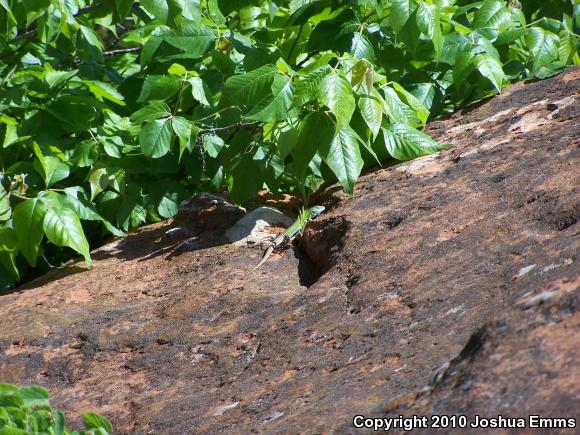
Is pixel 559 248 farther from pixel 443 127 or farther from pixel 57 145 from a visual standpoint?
pixel 57 145

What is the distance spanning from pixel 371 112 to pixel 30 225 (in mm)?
1296

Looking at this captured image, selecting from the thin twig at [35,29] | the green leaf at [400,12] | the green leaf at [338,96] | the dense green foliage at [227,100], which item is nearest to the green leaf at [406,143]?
the dense green foliage at [227,100]

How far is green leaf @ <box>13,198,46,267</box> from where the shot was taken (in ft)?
10.5

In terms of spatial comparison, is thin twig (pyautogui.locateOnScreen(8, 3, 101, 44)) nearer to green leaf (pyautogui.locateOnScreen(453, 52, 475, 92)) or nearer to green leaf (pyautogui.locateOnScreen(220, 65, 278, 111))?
green leaf (pyautogui.locateOnScreen(220, 65, 278, 111))

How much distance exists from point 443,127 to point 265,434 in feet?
6.80

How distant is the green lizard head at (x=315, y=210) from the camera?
3.16 m

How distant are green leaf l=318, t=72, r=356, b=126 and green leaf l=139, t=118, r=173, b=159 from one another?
681 mm

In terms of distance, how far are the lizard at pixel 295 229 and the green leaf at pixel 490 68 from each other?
0.89m

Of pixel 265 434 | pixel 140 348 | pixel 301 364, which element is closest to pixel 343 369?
pixel 301 364

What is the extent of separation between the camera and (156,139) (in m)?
3.21

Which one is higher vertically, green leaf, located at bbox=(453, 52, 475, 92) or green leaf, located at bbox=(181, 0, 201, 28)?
green leaf, located at bbox=(181, 0, 201, 28)

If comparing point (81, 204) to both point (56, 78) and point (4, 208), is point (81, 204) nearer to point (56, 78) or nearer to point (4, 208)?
point (4, 208)

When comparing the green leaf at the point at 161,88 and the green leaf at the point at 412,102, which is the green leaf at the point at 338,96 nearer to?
the green leaf at the point at 412,102

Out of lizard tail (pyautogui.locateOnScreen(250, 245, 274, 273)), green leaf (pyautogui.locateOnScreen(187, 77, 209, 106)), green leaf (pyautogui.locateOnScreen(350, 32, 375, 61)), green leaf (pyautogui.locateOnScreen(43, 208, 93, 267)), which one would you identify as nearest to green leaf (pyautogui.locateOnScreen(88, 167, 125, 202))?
green leaf (pyautogui.locateOnScreen(43, 208, 93, 267))
